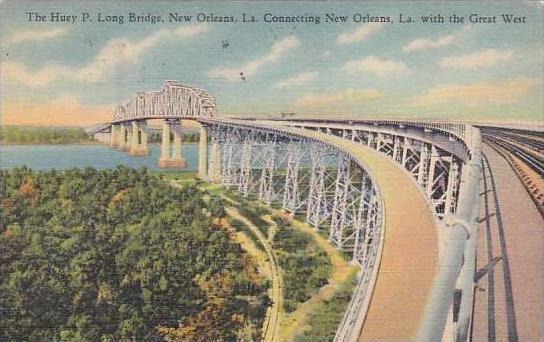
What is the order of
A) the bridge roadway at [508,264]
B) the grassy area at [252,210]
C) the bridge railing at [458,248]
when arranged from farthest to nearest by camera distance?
the grassy area at [252,210]
the bridge roadway at [508,264]
the bridge railing at [458,248]

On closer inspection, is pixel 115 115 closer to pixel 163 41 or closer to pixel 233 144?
pixel 163 41

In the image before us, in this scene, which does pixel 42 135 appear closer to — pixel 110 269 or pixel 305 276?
pixel 110 269

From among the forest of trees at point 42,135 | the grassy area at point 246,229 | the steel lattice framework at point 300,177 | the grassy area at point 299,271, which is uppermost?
the forest of trees at point 42,135

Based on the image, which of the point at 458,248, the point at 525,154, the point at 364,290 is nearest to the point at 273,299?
the point at 364,290

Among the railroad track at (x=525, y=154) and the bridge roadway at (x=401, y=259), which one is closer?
the bridge roadway at (x=401, y=259)

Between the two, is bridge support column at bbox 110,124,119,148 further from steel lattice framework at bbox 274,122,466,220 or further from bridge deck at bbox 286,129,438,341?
bridge deck at bbox 286,129,438,341

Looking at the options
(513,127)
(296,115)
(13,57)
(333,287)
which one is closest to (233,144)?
(296,115)

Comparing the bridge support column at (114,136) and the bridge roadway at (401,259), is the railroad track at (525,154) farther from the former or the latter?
the bridge support column at (114,136)

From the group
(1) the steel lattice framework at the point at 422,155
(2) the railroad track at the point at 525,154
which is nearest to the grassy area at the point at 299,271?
(1) the steel lattice framework at the point at 422,155
